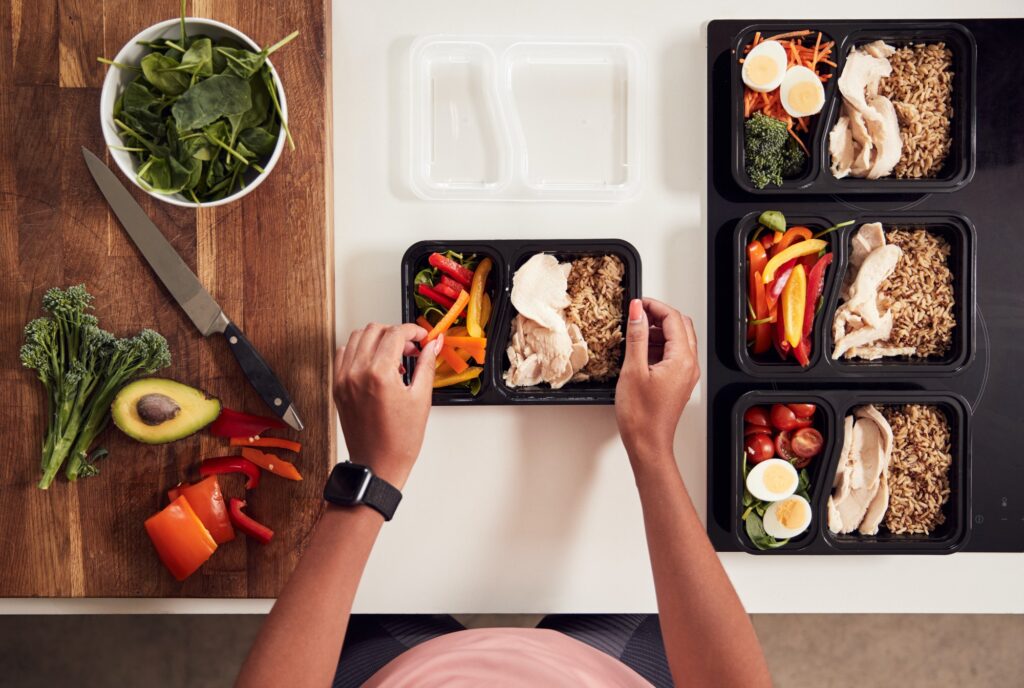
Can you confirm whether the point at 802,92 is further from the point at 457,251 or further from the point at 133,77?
the point at 133,77

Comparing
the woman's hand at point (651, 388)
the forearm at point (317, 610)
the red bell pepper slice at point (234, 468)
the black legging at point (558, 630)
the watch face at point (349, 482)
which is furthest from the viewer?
the black legging at point (558, 630)

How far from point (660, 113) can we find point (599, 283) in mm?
435

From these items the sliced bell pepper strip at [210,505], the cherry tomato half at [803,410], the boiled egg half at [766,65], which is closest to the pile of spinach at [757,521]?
the cherry tomato half at [803,410]

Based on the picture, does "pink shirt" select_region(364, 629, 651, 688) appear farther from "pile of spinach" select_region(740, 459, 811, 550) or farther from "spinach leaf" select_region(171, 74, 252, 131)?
"spinach leaf" select_region(171, 74, 252, 131)

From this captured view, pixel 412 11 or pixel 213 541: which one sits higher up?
pixel 412 11

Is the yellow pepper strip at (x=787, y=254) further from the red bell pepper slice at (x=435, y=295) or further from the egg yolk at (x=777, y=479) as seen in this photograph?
the red bell pepper slice at (x=435, y=295)

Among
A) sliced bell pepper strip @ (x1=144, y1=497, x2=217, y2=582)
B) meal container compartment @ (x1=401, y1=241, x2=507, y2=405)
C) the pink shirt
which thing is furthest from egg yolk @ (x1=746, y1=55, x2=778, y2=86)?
sliced bell pepper strip @ (x1=144, y1=497, x2=217, y2=582)

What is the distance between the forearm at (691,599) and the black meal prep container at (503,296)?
24cm

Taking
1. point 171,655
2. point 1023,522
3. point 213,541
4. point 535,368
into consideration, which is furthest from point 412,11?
point 171,655

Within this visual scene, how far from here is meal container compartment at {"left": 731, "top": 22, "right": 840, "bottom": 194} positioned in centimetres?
140

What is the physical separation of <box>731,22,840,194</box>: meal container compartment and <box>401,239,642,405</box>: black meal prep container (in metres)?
0.30

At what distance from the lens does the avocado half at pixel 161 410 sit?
1400 millimetres

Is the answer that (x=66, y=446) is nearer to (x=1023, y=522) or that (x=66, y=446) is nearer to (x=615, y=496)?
(x=615, y=496)

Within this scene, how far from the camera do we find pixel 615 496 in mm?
1517
